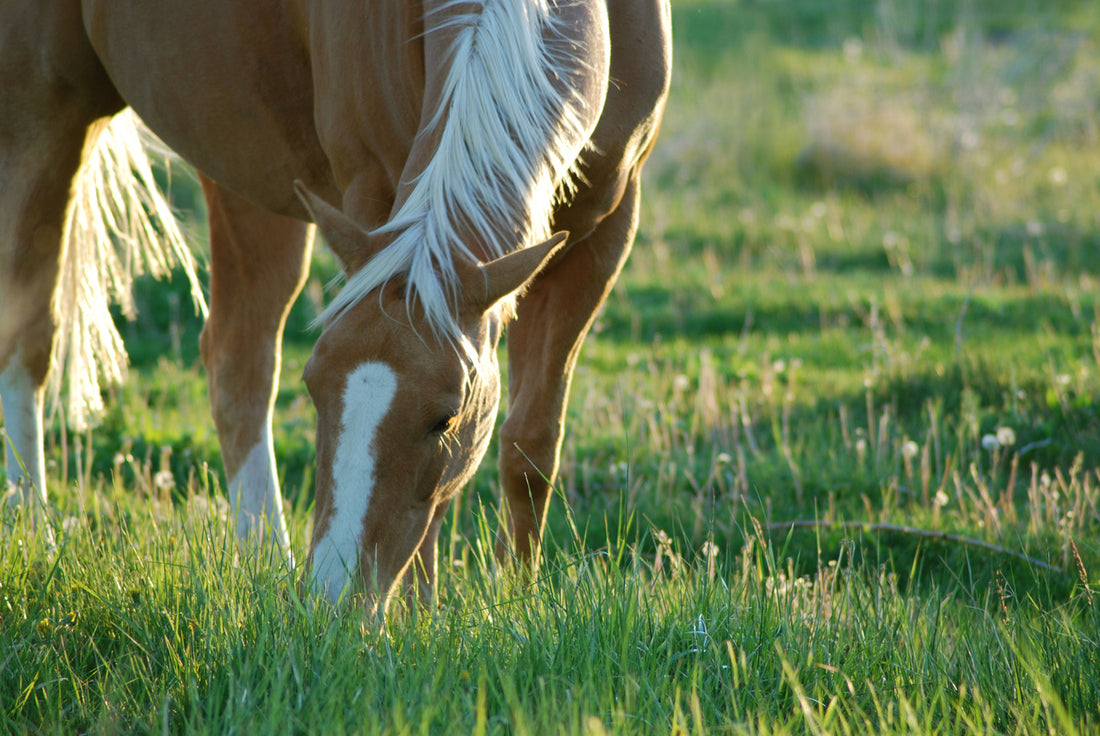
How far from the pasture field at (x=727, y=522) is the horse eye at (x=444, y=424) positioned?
41cm

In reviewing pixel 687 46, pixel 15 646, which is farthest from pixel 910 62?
pixel 15 646

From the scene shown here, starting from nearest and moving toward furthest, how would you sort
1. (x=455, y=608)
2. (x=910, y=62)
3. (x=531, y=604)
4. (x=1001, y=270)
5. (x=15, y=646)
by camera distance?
(x=15, y=646) → (x=531, y=604) → (x=455, y=608) → (x=1001, y=270) → (x=910, y=62)

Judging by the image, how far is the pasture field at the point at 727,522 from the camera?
2.02 m

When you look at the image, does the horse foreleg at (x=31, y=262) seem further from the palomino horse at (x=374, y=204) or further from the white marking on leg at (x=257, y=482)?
the white marking on leg at (x=257, y=482)

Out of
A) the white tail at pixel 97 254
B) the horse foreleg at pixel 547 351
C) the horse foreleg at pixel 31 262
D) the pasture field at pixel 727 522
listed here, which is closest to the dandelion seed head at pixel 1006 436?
the pasture field at pixel 727 522

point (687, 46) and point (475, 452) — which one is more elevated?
point (687, 46)

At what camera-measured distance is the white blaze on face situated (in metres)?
2.09

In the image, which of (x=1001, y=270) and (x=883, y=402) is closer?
(x=883, y=402)

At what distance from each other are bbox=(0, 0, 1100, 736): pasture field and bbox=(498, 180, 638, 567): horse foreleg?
11.3 inches

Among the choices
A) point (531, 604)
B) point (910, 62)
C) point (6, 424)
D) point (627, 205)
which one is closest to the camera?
point (531, 604)

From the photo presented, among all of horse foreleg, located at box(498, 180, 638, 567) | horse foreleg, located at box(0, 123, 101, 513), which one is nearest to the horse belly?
horse foreleg, located at box(0, 123, 101, 513)

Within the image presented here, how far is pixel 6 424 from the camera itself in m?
3.53

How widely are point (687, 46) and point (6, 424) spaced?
15080 millimetres

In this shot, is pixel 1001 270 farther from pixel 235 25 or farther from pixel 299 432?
pixel 235 25
